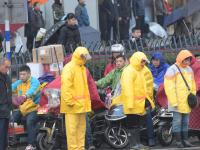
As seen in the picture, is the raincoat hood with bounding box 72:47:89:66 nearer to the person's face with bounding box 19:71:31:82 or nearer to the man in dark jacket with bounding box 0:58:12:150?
the person's face with bounding box 19:71:31:82

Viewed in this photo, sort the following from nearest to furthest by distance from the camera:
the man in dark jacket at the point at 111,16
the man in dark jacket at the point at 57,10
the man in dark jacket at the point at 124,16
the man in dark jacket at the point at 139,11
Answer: the man in dark jacket at the point at 57,10 → the man in dark jacket at the point at 111,16 → the man in dark jacket at the point at 124,16 → the man in dark jacket at the point at 139,11

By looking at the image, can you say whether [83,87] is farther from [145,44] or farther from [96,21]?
[96,21]

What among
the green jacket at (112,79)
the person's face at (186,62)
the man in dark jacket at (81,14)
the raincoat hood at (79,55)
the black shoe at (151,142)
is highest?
the man in dark jacket at (81,14)

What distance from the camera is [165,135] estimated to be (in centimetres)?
1358

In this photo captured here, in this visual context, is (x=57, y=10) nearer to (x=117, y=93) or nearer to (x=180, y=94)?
(x=117, y=93)

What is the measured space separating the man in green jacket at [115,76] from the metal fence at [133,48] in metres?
1.98

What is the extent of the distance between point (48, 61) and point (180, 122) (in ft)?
10.3

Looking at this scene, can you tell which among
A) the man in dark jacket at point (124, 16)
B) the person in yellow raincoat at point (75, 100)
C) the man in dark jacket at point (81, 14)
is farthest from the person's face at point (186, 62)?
the man in dark jacket at point (124, 16)

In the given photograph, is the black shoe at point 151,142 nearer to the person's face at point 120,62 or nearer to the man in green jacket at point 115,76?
the man in green jacket at point 115,76

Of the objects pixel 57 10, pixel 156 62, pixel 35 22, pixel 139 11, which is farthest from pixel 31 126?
pixel 139 11

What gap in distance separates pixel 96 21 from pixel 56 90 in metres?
9.91

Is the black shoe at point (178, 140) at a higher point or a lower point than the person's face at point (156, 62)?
lower

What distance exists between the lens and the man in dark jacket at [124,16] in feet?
69.1

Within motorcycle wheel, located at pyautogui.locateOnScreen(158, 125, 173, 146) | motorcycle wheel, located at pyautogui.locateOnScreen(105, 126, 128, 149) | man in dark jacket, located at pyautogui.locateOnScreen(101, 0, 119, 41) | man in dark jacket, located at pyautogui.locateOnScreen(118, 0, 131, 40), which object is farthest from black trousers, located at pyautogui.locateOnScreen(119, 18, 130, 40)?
motorcycle wheel, located at pyautogui.locateOnScreen(105, 126, 128, 149)
